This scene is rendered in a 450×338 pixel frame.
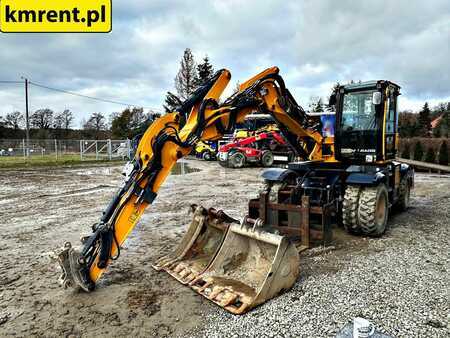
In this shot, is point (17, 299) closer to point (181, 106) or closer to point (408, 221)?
point (181, 106)

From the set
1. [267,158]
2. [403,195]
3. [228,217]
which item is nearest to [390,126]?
[403,195]

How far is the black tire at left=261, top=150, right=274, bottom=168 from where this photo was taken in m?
19.0

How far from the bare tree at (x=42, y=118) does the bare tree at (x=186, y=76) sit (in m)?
34.3

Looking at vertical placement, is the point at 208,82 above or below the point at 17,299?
above

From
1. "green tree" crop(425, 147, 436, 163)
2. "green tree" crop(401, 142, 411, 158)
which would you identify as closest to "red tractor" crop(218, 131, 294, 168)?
"green tree" crop(425, 147, 436, 163)

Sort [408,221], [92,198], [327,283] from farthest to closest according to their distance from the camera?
[92,198], [408,221], [327,283]

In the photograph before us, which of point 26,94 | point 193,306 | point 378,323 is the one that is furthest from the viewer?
point 26,94

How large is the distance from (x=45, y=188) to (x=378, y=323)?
37.5 ft

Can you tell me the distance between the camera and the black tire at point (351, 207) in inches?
227

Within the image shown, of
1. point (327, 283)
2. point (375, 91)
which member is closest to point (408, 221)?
point (375, 91)

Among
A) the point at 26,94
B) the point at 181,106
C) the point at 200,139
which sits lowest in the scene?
the point at 200,139

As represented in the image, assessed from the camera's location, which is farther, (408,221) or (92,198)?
(92,198)

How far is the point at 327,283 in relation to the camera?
418 centimetres

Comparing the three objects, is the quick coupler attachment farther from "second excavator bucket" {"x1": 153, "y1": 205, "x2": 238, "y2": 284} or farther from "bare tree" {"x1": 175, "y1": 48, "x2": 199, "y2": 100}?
"bare tree" {"x1": 175, "y1": 48, "x2": 199, "y2": 100}
